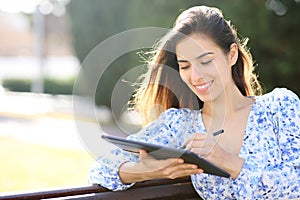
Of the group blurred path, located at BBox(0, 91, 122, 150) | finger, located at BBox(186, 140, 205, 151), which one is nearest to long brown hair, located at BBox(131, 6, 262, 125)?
finger, located at BBox(186, 140, 205, 151)

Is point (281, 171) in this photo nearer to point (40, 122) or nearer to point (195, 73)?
point (195, 73)

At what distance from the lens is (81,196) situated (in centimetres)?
184

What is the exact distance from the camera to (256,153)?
189 centimetres

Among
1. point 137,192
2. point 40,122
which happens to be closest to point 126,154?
point 137,192

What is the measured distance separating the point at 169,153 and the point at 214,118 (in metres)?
0.54

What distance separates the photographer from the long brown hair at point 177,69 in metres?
1.98

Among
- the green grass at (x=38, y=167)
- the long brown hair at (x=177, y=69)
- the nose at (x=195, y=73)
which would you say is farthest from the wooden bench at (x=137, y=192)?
the green grass at (x=38, y=167)

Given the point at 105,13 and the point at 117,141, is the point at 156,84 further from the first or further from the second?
→ the point at 105,13

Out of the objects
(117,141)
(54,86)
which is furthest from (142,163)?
(54,86)

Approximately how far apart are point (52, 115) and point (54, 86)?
7.21 meters

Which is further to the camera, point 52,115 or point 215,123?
point 52,115

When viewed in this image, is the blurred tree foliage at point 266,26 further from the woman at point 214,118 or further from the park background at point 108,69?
the woman at point 214,118

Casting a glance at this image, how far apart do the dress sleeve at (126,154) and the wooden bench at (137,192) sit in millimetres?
25

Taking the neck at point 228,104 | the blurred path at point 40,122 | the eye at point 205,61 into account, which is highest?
the eye at point 205,61
